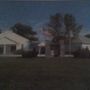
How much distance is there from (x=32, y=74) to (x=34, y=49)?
34 centimetres

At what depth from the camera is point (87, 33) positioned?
213 cm

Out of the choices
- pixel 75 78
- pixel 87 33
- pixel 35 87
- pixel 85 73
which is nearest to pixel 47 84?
pixel 35 87

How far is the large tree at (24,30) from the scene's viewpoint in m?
2.17

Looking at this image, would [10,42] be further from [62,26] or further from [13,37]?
[62,26]

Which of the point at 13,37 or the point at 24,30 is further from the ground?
the point at 24,30

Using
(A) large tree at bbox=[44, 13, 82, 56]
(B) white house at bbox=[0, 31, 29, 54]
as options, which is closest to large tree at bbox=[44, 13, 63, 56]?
(A) large tree at bbox=[44, 13, 82, 56]

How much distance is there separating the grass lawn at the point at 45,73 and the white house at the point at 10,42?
14cm

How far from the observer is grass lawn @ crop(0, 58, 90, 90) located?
2.14 m

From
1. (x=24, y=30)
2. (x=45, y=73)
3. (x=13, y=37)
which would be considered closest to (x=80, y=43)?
(x=45, y=73)

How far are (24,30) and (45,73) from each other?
65 centimetres

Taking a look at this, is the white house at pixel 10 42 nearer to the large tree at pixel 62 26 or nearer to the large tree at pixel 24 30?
the large tree at pixel 24 30

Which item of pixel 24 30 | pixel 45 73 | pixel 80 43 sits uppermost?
pixel 24 30

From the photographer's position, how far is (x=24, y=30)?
86.7 inches

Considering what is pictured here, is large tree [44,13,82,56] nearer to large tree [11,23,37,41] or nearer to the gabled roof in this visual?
large tree [11,23,37,41]
